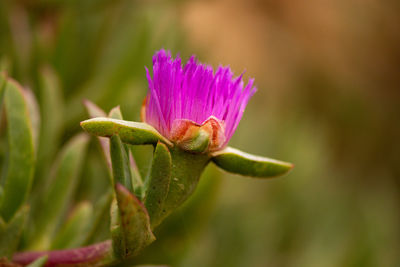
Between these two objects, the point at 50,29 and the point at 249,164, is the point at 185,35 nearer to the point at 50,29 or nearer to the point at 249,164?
the point at 50,29

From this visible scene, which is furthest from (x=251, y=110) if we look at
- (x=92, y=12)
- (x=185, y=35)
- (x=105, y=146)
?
(x=105, y=146)

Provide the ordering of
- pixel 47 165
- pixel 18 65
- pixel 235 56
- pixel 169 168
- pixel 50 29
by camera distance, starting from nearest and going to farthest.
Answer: pixel 169 168
pixel 47 165
pixel 18 65
pixel 50 29
pixel 235 56

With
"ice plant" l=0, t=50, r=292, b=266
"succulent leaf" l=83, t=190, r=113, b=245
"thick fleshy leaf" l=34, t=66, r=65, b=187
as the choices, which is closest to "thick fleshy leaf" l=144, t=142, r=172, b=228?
"ice plant" l=0, t=50, r=292, b=266

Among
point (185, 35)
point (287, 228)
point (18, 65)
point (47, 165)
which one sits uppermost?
point (185, 35)

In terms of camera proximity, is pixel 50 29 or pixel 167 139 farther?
pixel 50 29

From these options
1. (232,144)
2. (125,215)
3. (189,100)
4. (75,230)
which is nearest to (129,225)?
(125,215)

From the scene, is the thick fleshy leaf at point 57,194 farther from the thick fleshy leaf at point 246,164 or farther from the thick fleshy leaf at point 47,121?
the thick fleshy leaf at point 246,164

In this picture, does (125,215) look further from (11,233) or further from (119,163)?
(11,233)

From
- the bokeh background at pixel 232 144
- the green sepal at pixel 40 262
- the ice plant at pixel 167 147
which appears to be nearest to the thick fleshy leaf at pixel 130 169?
the ice plant at pixel 167 147
